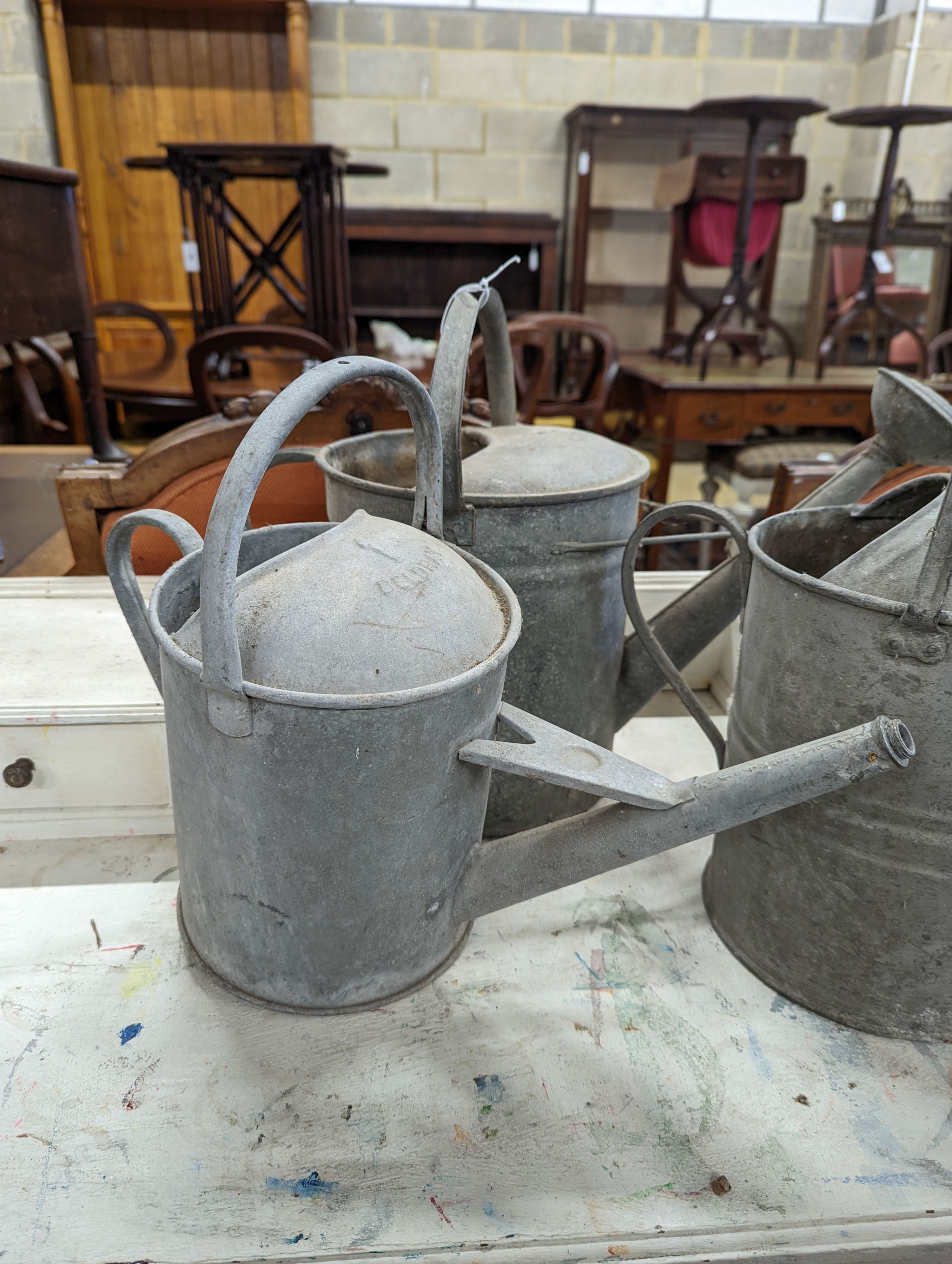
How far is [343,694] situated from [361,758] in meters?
0.06

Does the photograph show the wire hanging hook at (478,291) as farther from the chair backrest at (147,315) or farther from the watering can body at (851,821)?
the chair backrest at (147,315)

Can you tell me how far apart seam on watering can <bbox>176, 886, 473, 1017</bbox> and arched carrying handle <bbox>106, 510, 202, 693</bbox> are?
274mm

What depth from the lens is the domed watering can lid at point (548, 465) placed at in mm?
1051

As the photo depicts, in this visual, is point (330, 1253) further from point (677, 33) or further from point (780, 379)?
point (677, 33)

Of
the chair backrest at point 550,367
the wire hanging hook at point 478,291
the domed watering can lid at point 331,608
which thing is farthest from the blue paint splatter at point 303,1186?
the chair backrest at point 550,367

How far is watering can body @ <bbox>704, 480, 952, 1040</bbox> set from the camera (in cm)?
78

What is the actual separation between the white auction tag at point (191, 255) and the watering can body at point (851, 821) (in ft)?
9.87

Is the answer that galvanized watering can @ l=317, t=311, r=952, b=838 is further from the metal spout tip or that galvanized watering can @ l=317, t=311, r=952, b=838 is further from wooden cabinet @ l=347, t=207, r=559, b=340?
wooden cabinet @ l=347, t=207, r=559, b=340

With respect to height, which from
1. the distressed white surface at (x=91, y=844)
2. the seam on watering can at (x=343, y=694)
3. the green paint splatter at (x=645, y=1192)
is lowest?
the distressed white surface at (x=91, y=844)

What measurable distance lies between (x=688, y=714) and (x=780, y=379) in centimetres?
257

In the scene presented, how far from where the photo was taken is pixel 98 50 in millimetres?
4402

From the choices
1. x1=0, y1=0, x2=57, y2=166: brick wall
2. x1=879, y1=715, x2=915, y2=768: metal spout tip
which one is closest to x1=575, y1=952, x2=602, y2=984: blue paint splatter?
x1=879, y1=715, x2=915, y2=768: metal spout tip

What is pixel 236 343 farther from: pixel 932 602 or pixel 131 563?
pixel 932 602

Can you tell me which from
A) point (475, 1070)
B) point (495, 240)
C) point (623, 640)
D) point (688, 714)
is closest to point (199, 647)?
point (475, 1070)
